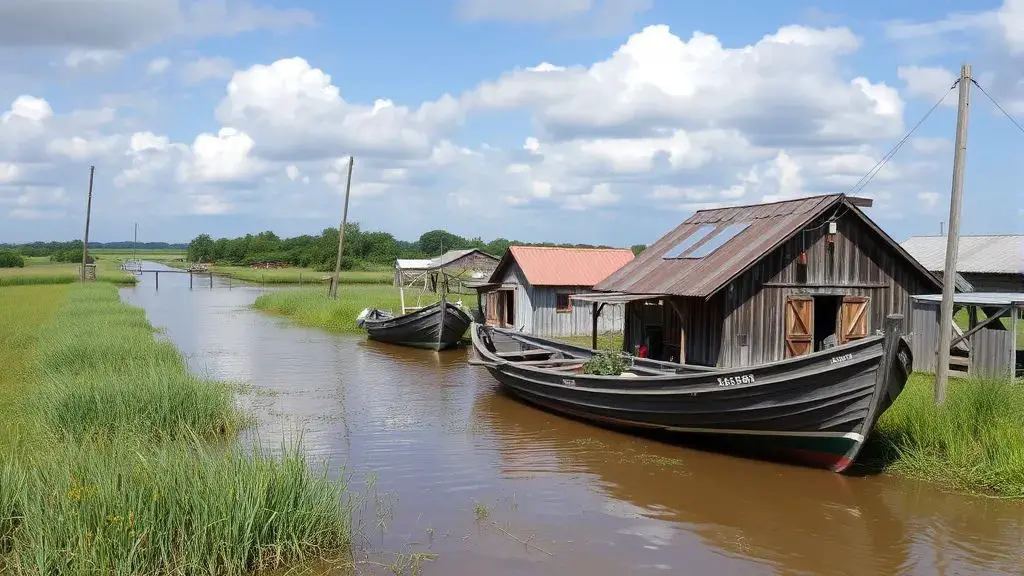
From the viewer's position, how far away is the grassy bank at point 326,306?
37031mm

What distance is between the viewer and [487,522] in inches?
402

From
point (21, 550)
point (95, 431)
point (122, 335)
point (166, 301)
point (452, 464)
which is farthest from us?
point (166, 301)

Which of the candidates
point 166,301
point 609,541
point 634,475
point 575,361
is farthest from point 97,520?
point 166,301

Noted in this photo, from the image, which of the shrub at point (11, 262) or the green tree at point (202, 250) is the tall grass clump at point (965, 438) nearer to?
the shrub at point (11, 262)

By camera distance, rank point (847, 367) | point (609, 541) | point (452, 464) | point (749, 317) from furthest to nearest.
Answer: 1. point (749, 317)
2. point (452, 464)
3. point (847, 367)
4. point (609, 541)

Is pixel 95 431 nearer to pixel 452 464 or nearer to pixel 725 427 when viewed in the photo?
pixel 452 464

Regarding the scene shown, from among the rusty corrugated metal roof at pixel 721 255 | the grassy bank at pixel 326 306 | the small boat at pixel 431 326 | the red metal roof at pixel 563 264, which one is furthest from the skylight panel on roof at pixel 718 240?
the grassy bank at pixel 326 306

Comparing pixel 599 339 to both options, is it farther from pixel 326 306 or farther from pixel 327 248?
pixel 327 248

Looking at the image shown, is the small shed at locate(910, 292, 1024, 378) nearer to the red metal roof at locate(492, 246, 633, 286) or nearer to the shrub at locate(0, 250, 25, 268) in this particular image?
the red metal roof at locate(492, 246, 633, 286)

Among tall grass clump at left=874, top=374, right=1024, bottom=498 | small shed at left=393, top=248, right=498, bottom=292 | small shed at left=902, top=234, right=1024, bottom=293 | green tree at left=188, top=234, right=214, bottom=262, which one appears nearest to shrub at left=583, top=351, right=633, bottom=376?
tall grass clump at left=874, top=374, right=1024, bottom=498

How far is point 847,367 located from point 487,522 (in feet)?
17.7

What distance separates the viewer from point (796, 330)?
18344 mm

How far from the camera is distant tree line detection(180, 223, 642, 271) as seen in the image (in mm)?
104938

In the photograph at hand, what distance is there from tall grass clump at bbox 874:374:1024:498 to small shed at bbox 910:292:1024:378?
4251mm
